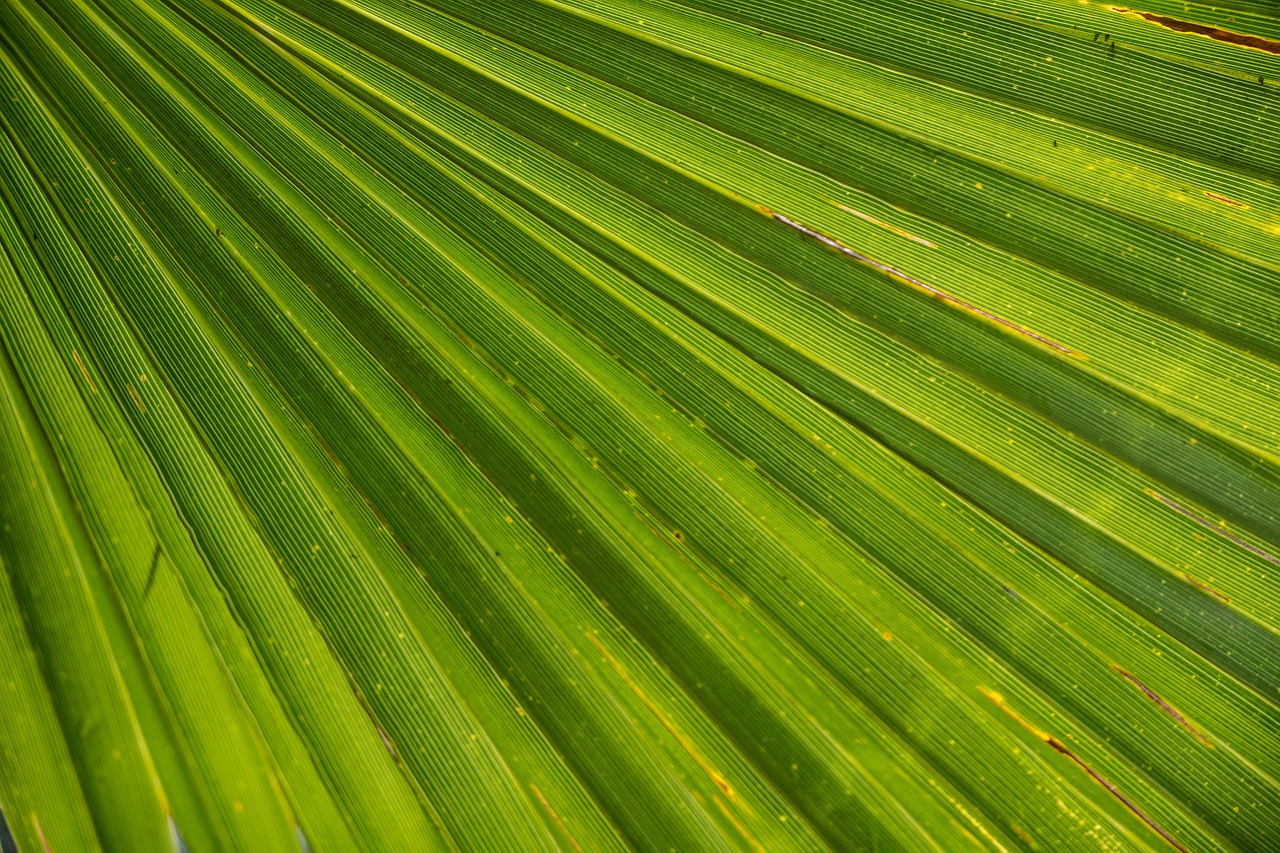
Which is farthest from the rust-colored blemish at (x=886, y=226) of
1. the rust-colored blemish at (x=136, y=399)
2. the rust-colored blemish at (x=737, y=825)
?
the rust-colored blemish at (x=136, y=399)

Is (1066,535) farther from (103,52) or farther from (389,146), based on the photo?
(103,52)

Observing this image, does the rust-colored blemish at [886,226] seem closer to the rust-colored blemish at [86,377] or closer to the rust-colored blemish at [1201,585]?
the rust-colored blemish at [1201,585]

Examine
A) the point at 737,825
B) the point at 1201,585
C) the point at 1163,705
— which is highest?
the point at 1201,585

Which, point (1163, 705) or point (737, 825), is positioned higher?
point (1163, 705)

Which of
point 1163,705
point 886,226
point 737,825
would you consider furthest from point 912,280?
point 737,825

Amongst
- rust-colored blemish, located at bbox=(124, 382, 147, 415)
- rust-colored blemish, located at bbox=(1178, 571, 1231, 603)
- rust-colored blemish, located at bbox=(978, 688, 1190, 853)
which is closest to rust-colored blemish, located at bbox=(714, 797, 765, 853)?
rust-colored blemish, located at bbox=(978, 688, 1190, 853)

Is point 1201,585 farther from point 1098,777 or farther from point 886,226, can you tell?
point 886,226
